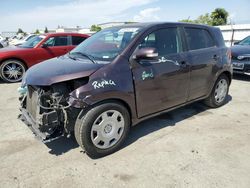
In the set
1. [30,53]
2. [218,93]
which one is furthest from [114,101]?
[30,53]

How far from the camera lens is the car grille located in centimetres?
321

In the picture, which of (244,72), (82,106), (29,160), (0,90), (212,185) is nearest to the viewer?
(212,185)

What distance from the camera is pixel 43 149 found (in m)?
3.41

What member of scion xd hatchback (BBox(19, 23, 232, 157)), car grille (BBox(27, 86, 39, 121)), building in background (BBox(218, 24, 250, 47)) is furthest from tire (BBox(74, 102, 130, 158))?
building in background (BBox(218, 24, 250, 47))

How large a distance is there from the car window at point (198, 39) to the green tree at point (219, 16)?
1256 inches

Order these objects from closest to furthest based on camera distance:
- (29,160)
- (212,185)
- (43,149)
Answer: (212,185) < (29,160) < (43,149)

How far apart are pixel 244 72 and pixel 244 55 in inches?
21.2

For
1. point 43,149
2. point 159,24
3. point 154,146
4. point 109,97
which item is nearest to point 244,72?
point 159,24

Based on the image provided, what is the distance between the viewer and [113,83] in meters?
3.04

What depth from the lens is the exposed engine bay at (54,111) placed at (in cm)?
288

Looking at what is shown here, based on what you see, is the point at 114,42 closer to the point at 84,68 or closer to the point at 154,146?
the point at 84,68

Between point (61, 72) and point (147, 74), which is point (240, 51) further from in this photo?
point (61, 72)

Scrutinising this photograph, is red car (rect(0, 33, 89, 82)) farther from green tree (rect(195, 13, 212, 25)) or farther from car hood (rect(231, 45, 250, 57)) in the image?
green tree (rect(195, 13, 212, 25))

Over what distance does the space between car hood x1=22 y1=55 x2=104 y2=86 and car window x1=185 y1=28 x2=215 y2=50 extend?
192cm
